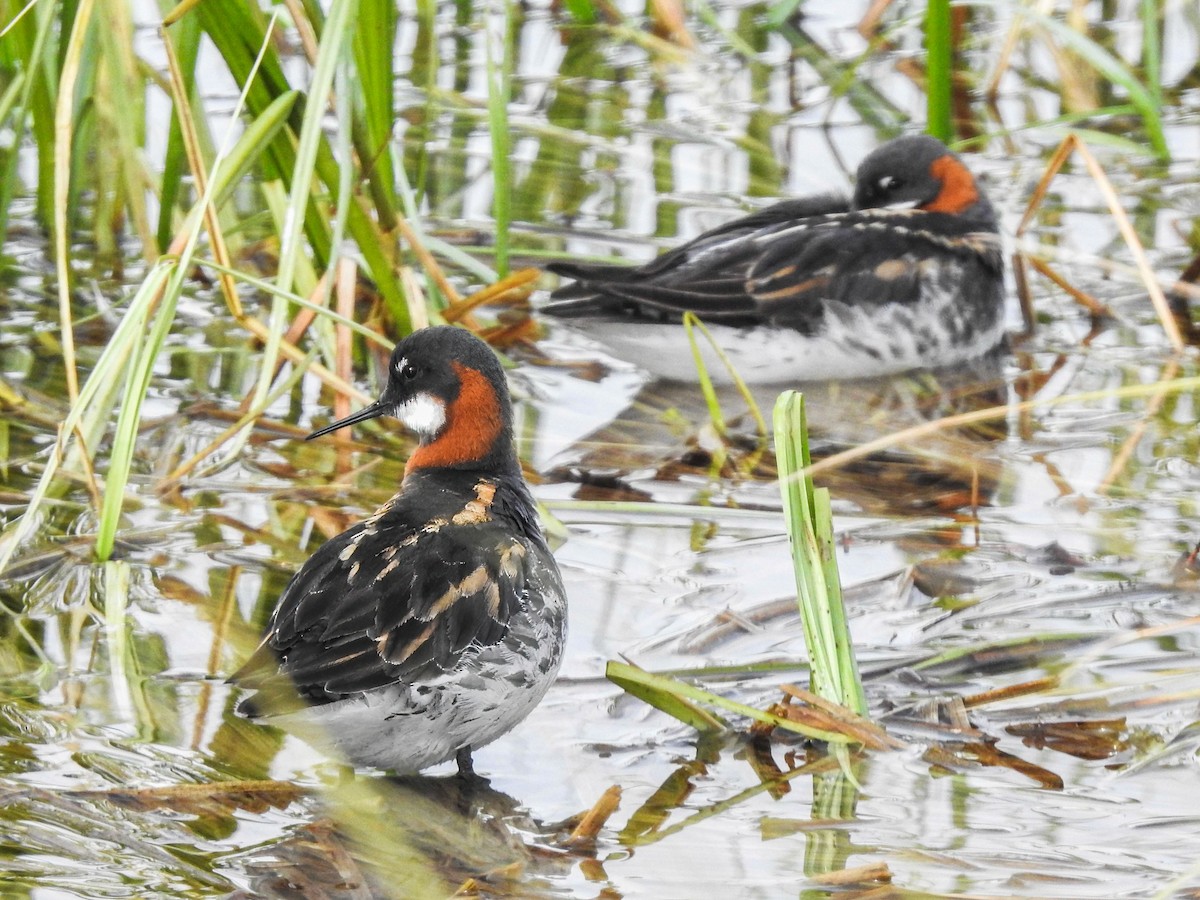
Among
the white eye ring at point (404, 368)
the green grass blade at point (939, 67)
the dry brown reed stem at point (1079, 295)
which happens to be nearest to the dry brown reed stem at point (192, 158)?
the white eye ring at point (404, 368)

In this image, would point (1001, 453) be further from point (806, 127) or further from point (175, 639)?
point (806, 127)

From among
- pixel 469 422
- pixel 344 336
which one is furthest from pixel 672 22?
pixel 469 422

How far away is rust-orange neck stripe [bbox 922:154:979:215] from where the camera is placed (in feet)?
22.7

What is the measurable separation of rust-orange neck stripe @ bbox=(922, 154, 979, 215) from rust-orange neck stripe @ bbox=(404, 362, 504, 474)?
3229 millimetres

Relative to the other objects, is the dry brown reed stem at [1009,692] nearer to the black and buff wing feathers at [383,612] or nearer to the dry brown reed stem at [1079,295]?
the black and buff wing feathers at [383,612]

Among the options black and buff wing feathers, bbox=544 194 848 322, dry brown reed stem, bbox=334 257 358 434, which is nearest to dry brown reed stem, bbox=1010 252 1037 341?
black and buff wing feathers, bbox=544 194 848 322

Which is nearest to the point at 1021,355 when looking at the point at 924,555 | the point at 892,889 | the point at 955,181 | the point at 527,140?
the point at 955,181

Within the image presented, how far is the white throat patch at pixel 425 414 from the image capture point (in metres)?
4.30

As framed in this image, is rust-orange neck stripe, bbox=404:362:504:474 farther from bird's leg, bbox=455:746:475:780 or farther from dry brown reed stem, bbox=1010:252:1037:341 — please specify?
dry brown reed stem, bbox=1010:252:1037:341

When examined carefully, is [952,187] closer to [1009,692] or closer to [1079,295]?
[1079,295]

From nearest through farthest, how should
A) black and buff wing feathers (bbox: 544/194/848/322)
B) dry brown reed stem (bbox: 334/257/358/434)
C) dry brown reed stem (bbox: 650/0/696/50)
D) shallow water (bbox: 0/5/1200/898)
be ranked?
shallow water (bbox: 0/5/1200/898) → dry brown reed stem (bbox: 334/257/358/434) → black and buff wing feathers (bbox: 544/194/848/322) → dry brown reed stem (bbox: 650/0/696/50)

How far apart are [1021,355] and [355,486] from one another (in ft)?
9.08

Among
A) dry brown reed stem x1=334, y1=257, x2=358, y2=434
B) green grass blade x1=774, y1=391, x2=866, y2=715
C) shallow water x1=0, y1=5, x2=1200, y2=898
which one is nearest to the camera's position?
shallow water x1=0, y1=5, x2=1200, y2=898

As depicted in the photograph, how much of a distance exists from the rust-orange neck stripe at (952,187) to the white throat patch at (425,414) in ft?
10.7
